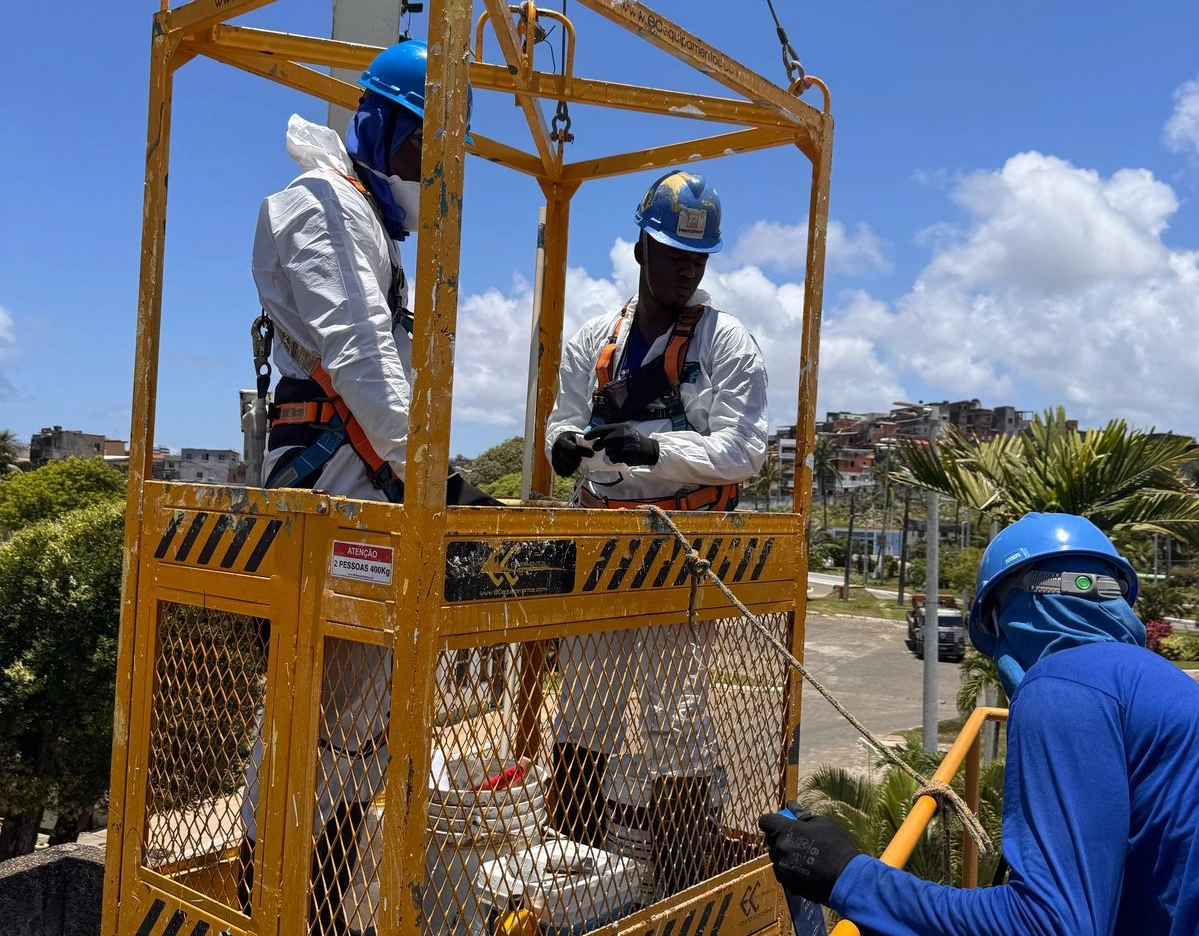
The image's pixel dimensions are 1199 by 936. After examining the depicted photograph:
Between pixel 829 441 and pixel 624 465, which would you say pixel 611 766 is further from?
pixel 829 441

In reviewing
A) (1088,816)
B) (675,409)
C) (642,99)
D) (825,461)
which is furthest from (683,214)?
(825,461)

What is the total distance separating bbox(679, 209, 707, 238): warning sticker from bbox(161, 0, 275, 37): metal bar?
1.52 meters

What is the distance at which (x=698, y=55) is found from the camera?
3057mm

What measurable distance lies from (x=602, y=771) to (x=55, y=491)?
37.0 m

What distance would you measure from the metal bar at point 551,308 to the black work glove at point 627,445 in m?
1.06

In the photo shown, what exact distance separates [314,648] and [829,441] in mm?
73264

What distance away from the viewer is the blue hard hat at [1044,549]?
Answer: 2.08m

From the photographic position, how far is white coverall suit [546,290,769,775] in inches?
113

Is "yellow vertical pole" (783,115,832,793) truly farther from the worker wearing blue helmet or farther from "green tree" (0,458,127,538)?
"green tree" (0,458,127,538)

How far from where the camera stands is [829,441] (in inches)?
2899

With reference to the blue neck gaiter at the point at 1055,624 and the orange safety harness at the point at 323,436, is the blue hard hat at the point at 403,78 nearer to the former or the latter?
the orange safety harness at the point at 323,436

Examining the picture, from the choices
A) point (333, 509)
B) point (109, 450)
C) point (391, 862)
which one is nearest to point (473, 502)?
point (333, 509)

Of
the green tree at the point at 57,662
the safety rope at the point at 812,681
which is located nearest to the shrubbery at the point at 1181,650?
the green tree at the point at 57,662

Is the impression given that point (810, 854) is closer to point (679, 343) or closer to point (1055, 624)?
point (1055, 624)
